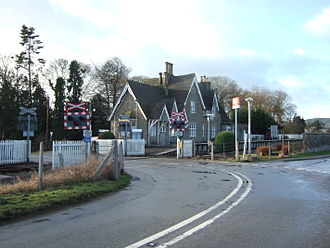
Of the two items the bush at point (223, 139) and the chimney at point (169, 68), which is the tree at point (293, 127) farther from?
the bush at point (223, 139)

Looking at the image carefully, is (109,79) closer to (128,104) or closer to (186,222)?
(128,104)

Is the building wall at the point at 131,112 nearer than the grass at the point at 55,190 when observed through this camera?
No

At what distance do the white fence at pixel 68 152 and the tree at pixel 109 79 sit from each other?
139 feet

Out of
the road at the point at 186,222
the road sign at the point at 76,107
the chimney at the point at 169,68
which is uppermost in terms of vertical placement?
the chimney at the point at 169,68

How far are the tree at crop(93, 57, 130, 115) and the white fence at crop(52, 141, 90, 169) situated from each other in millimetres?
42472

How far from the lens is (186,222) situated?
6219 millimetres

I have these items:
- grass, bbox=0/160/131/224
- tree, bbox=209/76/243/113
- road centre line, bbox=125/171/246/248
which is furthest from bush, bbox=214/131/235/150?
tree, bbox=209/76/243/113

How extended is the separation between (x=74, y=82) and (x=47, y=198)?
4775 cm

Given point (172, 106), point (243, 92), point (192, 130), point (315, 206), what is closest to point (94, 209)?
point (315, 206)

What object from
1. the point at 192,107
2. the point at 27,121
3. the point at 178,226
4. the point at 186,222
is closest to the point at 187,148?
the point at 27,121

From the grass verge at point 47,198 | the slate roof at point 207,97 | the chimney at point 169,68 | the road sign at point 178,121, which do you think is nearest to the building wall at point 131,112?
the chimney at point 169,68

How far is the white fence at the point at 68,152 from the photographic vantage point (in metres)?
13.8

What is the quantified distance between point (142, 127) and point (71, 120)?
24.7m

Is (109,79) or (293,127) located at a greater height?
(109,79)
